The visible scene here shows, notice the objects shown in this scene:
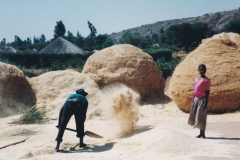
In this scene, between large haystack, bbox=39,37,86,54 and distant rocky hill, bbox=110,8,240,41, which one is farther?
distant rocky hill, bbox=110,8,240,41

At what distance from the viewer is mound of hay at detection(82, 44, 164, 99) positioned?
12023 mm

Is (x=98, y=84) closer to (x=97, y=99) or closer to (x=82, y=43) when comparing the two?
(x=97, y=99)

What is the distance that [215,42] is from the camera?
10.5 metres

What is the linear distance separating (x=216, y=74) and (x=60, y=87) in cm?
537

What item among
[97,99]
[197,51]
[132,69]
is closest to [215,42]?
[197,51]

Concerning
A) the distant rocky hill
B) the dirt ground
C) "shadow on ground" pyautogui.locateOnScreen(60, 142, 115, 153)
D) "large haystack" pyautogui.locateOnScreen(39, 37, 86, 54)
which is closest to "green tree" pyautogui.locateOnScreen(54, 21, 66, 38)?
"large haystack" pyautogui.locateOnScreen(39, 37, 86, 54)

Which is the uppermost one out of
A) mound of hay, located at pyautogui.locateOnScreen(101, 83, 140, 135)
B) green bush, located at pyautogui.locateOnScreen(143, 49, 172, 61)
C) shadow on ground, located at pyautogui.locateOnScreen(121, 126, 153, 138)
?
green bush, located at pyautogui.locateOnScreen(143, 49, 172, 61)

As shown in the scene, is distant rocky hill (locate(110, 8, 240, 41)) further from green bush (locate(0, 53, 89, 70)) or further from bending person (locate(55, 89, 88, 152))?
bending person (locate(55, 89, 88, 152))

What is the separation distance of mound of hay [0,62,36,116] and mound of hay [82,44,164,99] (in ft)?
7.66

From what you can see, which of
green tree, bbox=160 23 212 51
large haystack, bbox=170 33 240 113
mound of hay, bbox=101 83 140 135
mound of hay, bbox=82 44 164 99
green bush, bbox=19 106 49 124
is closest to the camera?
mound of hay, bbox=101 83 140 135

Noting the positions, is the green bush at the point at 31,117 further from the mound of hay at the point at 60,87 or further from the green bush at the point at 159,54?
the green bush at the point at 159,54

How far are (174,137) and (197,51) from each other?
5.18m

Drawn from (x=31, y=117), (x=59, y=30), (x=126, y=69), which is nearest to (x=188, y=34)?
(x=59, y=30)

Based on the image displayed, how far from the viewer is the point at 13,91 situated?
37.0 feet
